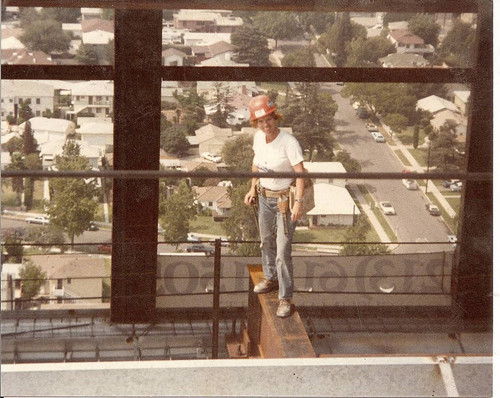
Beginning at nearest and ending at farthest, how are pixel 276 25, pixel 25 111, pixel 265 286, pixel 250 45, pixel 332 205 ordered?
pixel 265 286 < pixel 25 111 < pixel 332 205 < pixel 250 45 < pixel 276 25

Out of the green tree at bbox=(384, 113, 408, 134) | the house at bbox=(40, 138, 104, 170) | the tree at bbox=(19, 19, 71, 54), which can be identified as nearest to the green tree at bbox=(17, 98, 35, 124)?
the house at bbox=(40, 138, 104, 170)

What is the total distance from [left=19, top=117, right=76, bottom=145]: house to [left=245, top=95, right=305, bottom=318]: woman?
5.85 ft

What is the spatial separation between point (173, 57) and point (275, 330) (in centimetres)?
160

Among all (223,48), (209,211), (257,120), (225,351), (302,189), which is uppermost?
(223,48)

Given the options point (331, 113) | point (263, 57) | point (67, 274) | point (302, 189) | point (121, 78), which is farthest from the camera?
point (331, 113)

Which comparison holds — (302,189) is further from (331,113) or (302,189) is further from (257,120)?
(331,113)

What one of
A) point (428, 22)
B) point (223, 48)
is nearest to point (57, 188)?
point (223, 48)

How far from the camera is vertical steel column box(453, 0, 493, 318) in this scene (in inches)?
130

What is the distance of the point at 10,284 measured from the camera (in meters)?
3.41

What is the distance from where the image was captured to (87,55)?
359 cm

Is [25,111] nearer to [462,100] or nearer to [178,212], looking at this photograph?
[178,212]

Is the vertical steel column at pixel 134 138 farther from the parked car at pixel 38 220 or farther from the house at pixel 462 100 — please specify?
the house at pixel 462 100

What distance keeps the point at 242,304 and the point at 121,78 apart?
951mm

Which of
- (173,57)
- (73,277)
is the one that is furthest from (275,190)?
(73,277)
